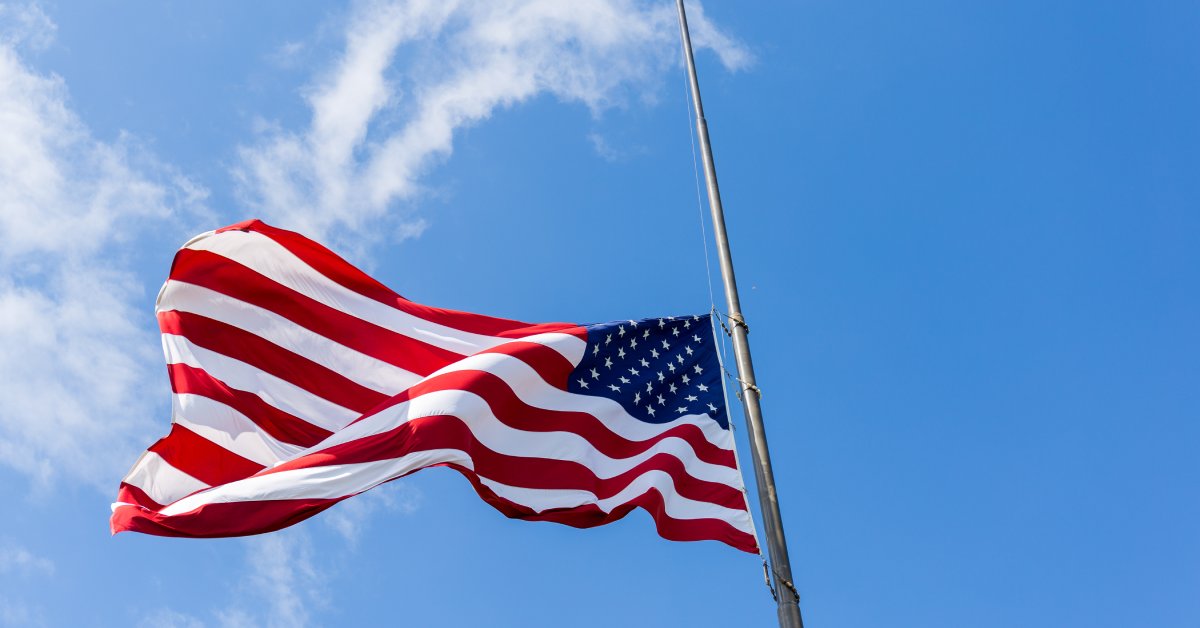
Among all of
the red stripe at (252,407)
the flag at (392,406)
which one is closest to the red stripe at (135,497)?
the flag at (392,406)

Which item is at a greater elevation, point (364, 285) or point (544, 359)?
point (364, 285)

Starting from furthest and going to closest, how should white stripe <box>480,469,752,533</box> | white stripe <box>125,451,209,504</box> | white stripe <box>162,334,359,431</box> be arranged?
white stripe <box>162,334,359,431</box>, white stripe <box>125,451,209,504</box>, white stripe <box>480,469,752,533</box>

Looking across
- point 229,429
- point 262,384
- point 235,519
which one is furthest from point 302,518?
point 262,384

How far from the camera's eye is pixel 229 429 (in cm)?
1341

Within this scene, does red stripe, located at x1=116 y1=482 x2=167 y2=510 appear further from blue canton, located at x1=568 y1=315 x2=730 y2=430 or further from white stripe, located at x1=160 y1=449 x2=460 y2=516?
blue canton, located at x1=568 y1=315 x2=730 y2=430

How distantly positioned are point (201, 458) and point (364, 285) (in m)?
2.89

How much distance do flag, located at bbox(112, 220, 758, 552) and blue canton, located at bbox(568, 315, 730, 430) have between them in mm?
18

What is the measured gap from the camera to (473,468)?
12344mm

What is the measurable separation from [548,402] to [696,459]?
5.84ft

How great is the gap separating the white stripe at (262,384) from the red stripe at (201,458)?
81cm

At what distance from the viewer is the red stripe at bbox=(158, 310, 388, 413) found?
14.0 meters

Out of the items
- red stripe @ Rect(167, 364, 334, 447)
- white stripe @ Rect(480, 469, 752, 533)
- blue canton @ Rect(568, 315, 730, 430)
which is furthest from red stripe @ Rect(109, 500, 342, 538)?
blue canton @ Rect(568, 315, 730, 430)

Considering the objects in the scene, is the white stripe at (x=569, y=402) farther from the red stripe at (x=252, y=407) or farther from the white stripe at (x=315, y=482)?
the red stripe at (x=252, y=407)

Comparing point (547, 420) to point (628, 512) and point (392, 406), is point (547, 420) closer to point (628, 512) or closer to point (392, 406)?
point (628, 512)
